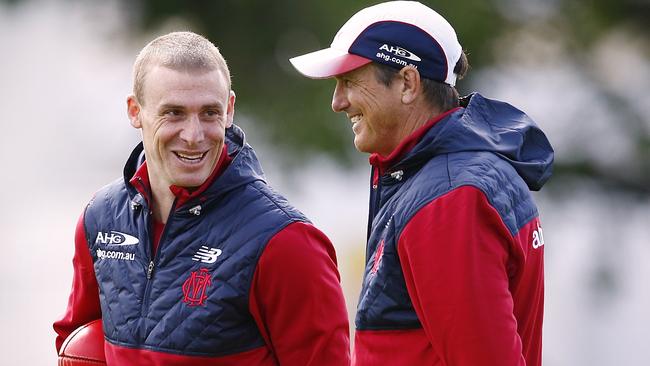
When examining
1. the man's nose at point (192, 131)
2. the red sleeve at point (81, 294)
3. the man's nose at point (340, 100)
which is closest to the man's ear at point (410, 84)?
the man's nose at point (340, 100)

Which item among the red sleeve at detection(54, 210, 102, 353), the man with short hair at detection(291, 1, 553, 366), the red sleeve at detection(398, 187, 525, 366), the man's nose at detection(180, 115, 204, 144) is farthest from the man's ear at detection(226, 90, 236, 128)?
the red sleeve at detection(398, 187, 525, 366)

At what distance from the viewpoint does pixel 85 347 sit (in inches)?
147

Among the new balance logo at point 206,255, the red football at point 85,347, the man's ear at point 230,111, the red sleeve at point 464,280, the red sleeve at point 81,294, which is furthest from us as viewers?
the red sleeve at point 81,294

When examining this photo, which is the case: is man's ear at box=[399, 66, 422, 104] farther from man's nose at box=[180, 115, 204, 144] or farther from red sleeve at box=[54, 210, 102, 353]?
red sleeve at box=[54, 210, 102, 353]

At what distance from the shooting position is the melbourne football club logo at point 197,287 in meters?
3.46

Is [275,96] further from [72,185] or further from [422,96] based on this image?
[422,96]

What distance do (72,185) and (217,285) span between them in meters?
8.84

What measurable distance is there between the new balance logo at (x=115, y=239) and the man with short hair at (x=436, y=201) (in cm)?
70

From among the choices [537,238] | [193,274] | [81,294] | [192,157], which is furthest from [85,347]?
[537,238]

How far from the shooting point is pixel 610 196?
446 inches

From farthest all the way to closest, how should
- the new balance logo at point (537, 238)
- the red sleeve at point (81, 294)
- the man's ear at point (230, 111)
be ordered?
1. the red sleeve at point (81, 294)
2. the man's ear at point (230, 111)
3. the new balance logo at point (537, 238)

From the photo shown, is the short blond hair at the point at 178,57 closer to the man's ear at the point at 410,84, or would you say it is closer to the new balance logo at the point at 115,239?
the new balance logo at the point at 115,239

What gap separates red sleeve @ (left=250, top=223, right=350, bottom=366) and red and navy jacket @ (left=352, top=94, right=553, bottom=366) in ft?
0.32

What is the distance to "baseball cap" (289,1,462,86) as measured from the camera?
3.46 meters
